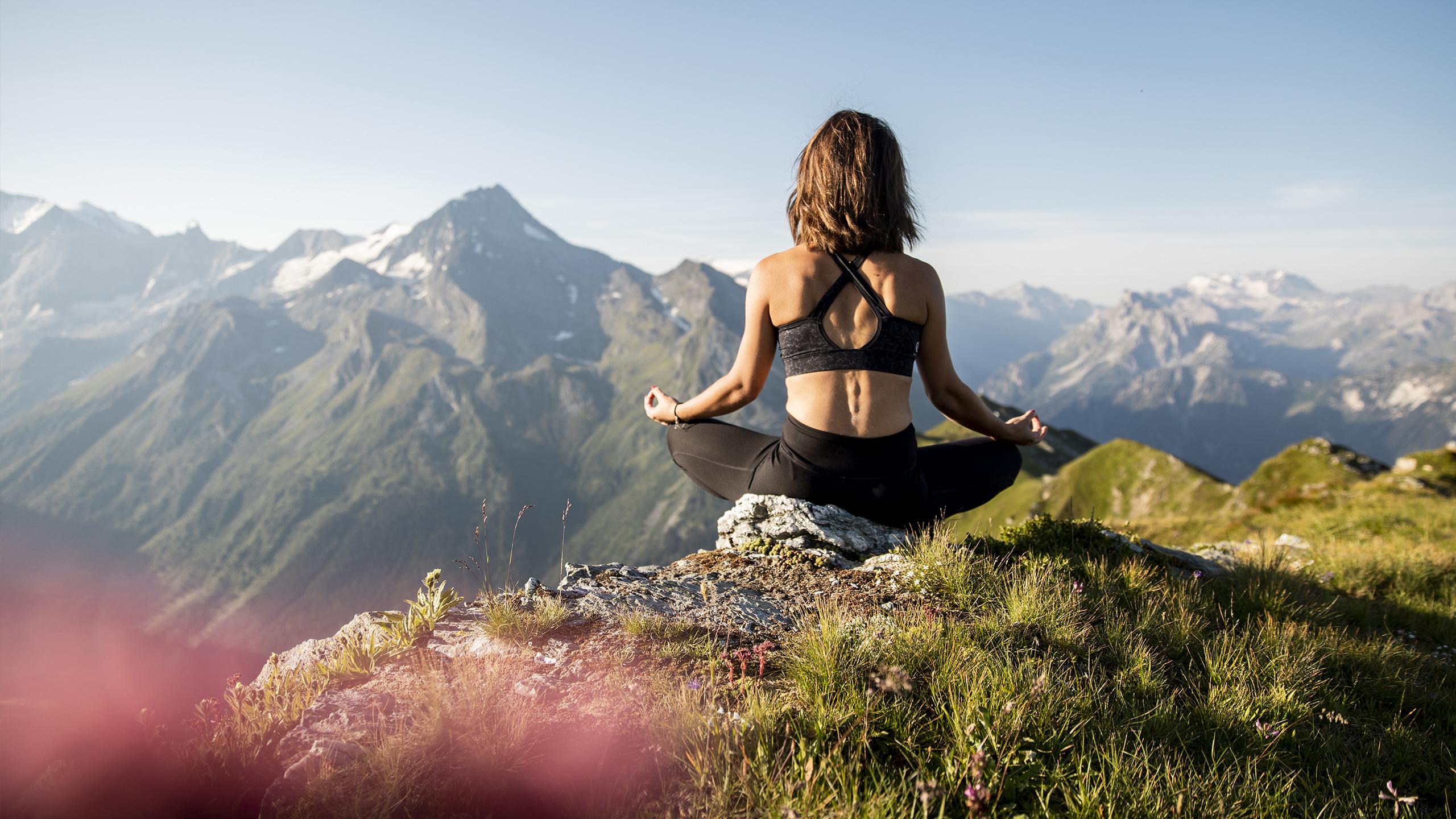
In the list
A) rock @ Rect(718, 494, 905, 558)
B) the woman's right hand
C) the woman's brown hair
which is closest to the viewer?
the woman's brown hair

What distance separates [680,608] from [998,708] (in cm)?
246

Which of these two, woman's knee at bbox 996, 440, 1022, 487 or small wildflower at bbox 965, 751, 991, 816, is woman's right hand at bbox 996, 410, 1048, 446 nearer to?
woman's knee at bbox 996, 440, 1022, 487

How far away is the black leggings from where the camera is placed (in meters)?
6.16

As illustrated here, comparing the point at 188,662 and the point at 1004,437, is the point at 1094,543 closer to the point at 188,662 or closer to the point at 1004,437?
the point at 1004,437

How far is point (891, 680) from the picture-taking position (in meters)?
3.39

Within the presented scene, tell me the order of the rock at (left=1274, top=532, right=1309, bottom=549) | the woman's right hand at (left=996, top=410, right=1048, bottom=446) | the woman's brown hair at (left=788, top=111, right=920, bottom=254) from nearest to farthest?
the woman's brown hair at (left=788, top=111, right=920, bottom=254) < the woman's right hand at (left=996, top=410, right=1048, bottom=446) < the rock at (left=1274, top=532, right=1309, bottom=549)

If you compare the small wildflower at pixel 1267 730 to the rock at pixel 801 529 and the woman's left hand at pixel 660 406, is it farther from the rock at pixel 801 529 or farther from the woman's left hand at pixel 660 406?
the woman's left hand at pixel 660 406

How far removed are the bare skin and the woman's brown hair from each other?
0.19 m

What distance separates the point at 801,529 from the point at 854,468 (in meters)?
0.80

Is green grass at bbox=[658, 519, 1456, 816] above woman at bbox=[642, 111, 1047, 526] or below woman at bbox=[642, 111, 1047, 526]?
below

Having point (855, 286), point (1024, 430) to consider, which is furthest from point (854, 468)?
point (1024, 430)

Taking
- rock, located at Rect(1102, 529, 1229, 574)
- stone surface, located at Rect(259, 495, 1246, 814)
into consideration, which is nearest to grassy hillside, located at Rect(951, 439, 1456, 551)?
rock, located at Rect(1102, 529, 1229, 574)

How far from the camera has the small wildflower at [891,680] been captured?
3.43 meters

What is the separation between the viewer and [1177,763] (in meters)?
3.39
